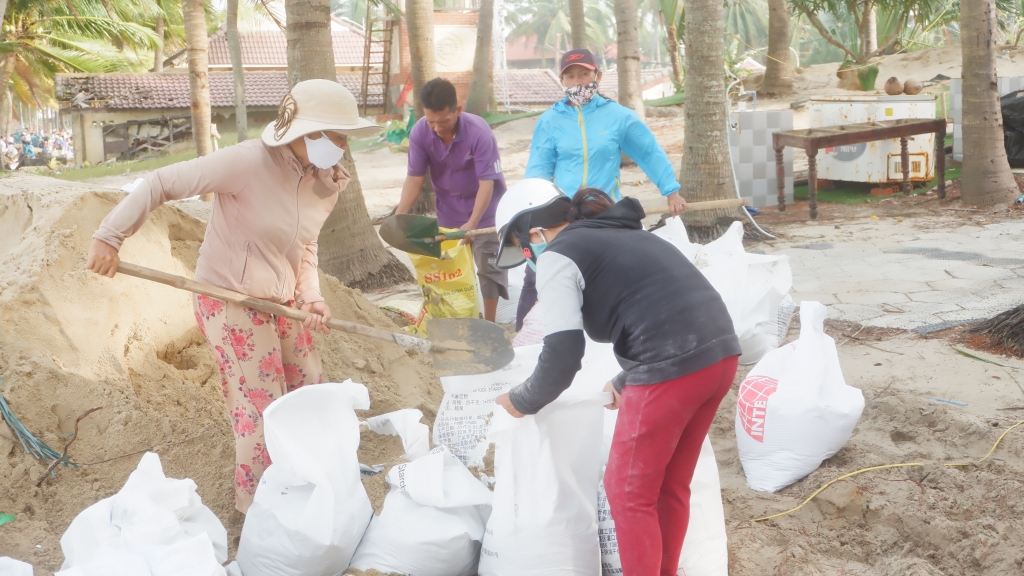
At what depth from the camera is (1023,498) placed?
113 inches

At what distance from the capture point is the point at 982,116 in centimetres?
848

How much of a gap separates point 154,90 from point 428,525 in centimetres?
2496

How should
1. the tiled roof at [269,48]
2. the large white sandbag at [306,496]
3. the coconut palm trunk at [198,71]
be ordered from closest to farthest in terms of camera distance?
A: the large white sandbag at [306,496], the coconut palm trunk at [198,71], the tiled roof at [269,48]

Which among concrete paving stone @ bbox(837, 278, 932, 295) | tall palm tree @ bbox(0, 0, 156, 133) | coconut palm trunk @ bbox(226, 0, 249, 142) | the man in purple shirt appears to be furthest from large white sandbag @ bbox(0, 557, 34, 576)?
tall palm tree @ bbox(0, 0, 156, 133)

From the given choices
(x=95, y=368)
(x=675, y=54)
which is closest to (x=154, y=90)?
(x=675, y=54)

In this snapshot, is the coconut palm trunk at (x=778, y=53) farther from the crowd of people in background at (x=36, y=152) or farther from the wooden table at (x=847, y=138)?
the crowd of people in background at (x=36, y=152)

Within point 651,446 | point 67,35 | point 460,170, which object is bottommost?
point 651,446

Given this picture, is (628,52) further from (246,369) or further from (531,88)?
(531,88)

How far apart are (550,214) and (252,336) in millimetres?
1153

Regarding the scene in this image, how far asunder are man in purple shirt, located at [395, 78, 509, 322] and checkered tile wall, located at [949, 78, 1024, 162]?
771 centimetres

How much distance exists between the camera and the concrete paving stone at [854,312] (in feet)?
17.0

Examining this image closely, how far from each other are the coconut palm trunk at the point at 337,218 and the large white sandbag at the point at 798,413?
11.8 ft

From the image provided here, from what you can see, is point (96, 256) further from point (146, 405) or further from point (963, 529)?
point (963, 529)

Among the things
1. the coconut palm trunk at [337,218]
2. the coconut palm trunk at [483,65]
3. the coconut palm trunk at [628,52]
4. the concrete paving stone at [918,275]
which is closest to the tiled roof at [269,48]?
the coconut palm trunk at [483,65]
